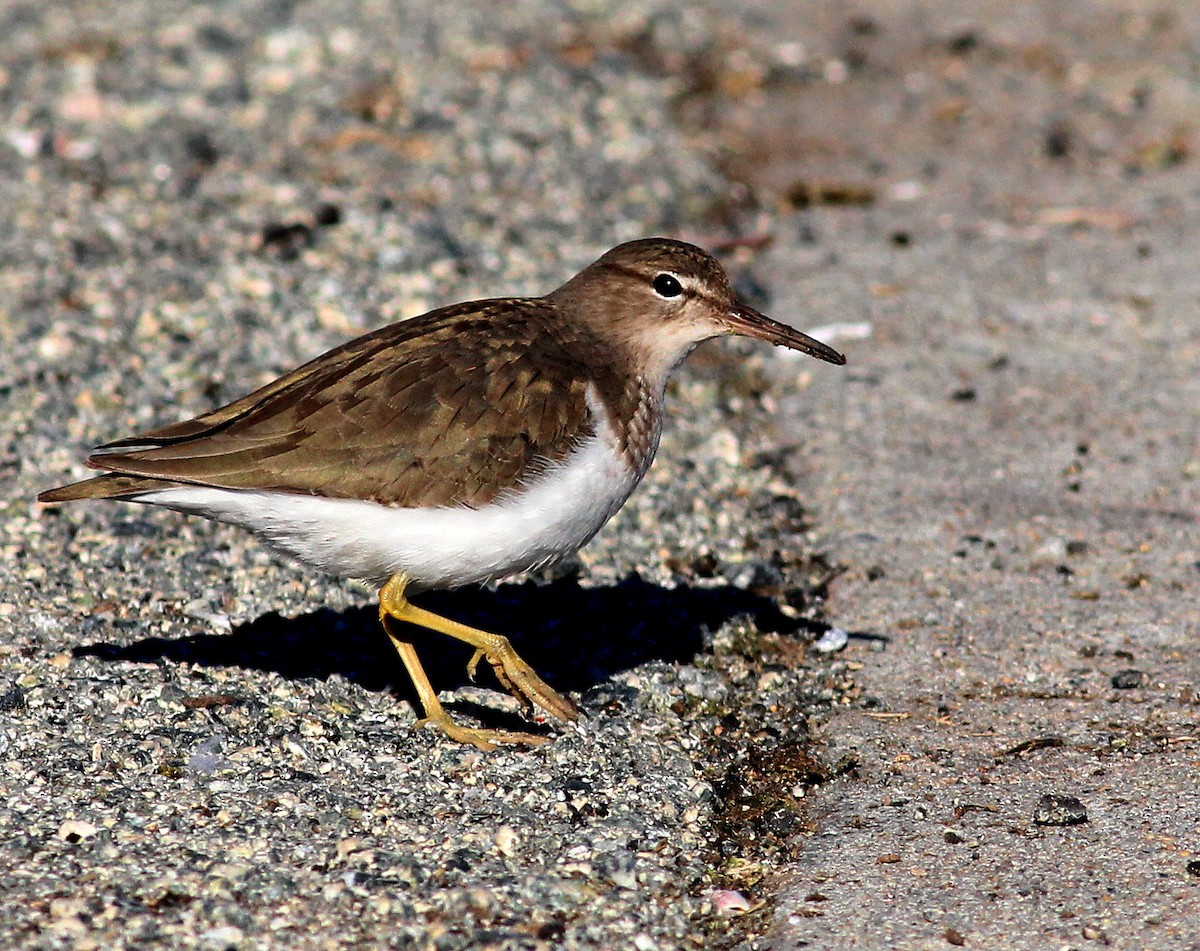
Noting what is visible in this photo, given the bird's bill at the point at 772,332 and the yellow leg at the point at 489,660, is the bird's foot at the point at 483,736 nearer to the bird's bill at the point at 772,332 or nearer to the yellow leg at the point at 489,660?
Result: the yellow leg at the point at 489,660

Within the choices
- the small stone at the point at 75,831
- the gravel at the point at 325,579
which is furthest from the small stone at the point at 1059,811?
the small stone at the point at 75,831

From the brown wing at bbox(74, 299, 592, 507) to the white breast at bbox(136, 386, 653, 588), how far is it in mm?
55

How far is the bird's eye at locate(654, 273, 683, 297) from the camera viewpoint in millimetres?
6961

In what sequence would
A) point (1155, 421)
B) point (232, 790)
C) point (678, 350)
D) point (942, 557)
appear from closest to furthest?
point (232, 790), point (678, 350), point (942, 557), point (1155, 421)

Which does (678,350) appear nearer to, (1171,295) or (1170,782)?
(1170,782)

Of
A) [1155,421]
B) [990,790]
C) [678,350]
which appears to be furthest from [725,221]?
[990,790]

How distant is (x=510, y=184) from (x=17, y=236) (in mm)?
3391

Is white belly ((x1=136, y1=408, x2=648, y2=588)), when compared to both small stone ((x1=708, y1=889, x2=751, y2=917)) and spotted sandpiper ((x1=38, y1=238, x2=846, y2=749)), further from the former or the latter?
small stone ((x1=708, y1=889, x2=751, y2=917))

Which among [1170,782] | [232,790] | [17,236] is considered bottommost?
[1170,782]

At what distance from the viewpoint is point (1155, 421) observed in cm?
905

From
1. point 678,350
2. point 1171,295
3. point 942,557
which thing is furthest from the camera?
point 1171,295

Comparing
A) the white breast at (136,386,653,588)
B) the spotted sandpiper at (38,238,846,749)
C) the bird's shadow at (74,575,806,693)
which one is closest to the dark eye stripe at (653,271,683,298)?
the spotted sandpiper at (38,238,846,749)

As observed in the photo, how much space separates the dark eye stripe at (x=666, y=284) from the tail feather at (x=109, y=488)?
7.41ft

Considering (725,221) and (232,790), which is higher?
(725,221)
